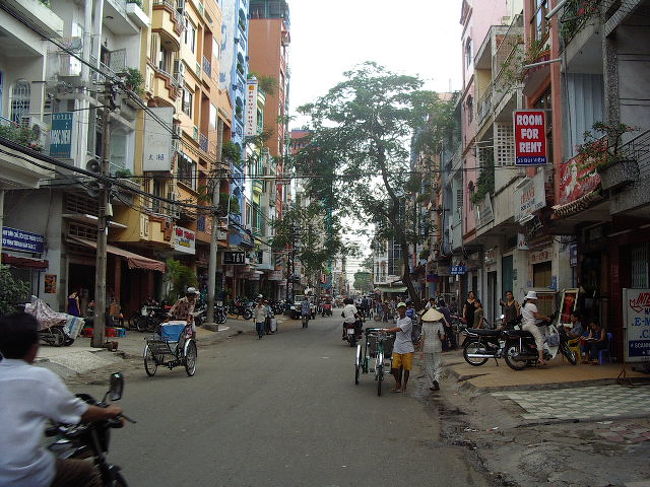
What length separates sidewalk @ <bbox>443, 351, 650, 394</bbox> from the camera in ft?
35.6

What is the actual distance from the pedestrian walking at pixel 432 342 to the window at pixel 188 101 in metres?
23.3

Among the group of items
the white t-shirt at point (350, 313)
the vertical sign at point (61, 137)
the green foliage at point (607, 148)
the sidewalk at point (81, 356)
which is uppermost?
the vertical sign at point (61, 137)

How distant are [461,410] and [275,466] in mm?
4636

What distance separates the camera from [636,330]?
32.5 ft

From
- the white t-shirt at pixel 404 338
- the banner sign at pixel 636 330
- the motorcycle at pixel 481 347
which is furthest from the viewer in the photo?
the motorcycle at pixel 481 347

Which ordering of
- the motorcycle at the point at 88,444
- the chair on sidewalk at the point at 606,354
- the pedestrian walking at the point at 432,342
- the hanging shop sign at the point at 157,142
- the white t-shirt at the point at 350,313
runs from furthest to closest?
the hanging shop sign at the point at 157,142
the white t-shirt at the point at 350,313
the chair on sidewalk at the point at 606,354
the pedestrian walking at the point at 432,342
the motorcycle at the point at 88,444

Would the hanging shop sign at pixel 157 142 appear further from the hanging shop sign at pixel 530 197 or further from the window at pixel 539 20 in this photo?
the window at pixel 539 20

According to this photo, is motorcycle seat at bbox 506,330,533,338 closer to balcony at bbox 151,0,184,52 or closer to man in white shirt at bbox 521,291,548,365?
man in white shirt at bbox 521,291,548,365

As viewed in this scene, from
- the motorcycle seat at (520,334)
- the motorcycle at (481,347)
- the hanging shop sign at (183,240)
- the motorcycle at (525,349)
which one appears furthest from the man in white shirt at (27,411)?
the hanging shop sign at (183,240)

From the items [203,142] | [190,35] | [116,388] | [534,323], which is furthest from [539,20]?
[203,142]

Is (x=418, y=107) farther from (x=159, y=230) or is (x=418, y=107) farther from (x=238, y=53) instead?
(x=238, y=53)

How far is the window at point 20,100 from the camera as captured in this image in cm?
1861

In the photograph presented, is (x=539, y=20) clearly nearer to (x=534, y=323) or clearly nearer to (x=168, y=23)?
(x=534, y=323)

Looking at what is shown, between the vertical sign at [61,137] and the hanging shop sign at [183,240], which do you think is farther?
the hanging shop sign at [183,240]
